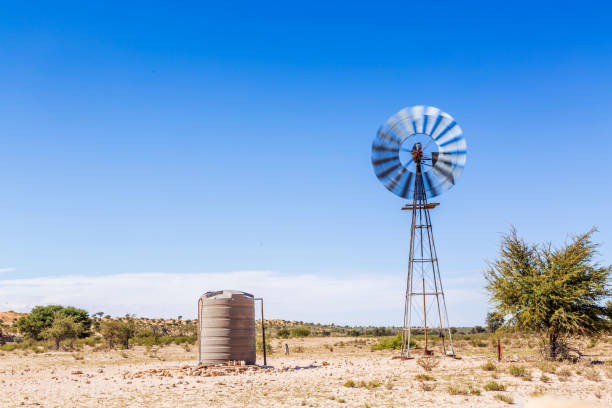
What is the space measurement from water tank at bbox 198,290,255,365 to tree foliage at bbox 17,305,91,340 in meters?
39.7

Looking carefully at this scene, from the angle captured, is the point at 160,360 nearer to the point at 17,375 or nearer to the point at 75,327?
the point at 17,375

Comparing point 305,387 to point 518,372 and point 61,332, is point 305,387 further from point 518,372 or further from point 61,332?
point 61,332

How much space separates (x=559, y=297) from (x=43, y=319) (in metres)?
64.4

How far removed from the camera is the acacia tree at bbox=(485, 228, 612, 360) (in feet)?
78.3

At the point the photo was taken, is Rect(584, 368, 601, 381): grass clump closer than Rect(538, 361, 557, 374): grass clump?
Yes

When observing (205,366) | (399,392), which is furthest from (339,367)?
(399,392)

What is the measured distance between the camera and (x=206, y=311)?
Answer: 2623 cm

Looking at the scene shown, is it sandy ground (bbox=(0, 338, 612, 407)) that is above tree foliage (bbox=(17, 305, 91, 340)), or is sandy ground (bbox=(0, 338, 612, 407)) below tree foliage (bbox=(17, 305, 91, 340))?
above

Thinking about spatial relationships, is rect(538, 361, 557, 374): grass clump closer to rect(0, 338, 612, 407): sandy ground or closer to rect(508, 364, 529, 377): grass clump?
rect(0, 338, 612, 407): sandy ground

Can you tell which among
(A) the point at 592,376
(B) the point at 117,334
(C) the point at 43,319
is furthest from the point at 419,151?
(C) the point at 43,319

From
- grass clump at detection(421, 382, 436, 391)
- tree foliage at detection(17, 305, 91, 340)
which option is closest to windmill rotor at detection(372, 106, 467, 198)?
grass clump at detection(421, 382, 436, 391)

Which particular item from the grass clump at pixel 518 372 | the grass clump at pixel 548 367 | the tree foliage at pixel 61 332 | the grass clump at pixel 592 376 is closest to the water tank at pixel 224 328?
the grass clump at pixel 518 372

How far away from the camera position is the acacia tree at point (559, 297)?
2386 centimetres

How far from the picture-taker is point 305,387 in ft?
63.9
